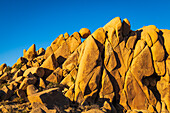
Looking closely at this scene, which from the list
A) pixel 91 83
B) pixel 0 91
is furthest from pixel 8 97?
pixel 91 83

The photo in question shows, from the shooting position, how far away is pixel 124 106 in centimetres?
3144

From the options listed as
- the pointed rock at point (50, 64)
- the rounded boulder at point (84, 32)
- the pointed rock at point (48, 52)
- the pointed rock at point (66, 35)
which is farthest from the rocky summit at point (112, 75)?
the pointed rock at point (66, 35)

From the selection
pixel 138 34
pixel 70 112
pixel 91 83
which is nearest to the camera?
pixel 70 112

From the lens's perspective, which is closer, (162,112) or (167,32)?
(162,112)

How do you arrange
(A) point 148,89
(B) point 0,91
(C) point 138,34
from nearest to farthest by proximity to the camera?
(B) point 0,91 → (A) point 148,89 → (C) point 138,34

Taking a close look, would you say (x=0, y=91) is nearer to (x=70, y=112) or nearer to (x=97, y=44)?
(x=70, y=112)

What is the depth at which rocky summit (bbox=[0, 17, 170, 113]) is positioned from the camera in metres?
30.5

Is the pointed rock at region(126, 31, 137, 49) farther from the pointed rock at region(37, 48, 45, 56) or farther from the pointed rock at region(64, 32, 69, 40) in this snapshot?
the pointed rock at region(37, 48, 45, 56)

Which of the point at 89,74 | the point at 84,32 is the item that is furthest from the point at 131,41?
the point at 84,32

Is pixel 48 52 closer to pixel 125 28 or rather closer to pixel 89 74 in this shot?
pixel 89 74

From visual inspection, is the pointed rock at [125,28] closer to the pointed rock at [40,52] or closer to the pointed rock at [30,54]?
the pointed rock at [40,52]

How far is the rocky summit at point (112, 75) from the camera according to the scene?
→ 99.9 feet

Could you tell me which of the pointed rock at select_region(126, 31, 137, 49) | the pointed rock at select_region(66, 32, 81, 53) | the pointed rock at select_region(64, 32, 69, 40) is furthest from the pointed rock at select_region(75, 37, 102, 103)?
the pointed rock at select_region(64, 32, 69, 40)

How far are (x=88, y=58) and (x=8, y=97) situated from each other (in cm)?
1653
